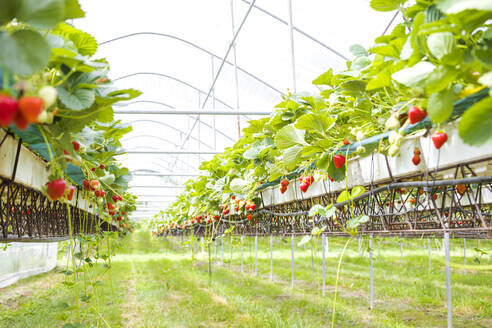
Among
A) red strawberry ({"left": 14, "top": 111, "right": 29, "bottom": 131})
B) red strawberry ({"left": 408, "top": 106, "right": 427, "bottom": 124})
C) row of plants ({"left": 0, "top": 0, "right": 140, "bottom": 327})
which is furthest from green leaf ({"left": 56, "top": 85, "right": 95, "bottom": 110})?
red strawberry ({"left": 408, "top": 106, "right": 427, "bottom": 124})

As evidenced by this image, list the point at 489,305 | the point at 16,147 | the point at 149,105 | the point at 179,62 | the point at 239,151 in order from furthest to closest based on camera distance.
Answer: the point at 149,105
the point at 179,62
the point at 489,305
the point at 239,151
the point at 16,147

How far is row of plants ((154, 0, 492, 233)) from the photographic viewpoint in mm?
765

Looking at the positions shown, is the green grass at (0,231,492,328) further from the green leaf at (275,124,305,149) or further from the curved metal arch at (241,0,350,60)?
the curved metal arch at (241,0,350,60)

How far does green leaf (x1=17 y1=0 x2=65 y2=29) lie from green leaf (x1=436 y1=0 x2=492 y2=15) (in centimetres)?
72

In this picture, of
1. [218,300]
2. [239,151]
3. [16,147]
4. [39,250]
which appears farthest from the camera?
[39,250]

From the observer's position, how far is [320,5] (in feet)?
15.1

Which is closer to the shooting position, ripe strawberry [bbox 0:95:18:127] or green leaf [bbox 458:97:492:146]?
ripe strawberry [bbox 0:95:18:127]

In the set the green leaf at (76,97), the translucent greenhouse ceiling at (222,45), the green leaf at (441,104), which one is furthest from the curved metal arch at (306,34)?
the green leaf at (76,97)

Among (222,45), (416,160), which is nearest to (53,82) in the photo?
(416,160)

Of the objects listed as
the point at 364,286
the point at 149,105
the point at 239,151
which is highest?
the point at 149,105

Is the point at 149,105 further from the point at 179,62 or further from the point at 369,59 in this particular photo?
the point at 369,59

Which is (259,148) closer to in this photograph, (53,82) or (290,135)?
(290,135)

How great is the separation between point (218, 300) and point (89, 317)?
225cm

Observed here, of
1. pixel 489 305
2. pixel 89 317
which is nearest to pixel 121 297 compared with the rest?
pixel 89 317
